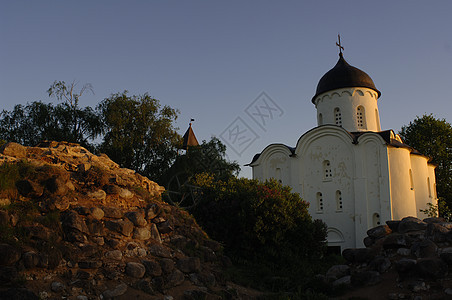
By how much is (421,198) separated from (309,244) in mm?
11886

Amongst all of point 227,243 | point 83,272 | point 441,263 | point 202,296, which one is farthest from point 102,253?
point 441,263

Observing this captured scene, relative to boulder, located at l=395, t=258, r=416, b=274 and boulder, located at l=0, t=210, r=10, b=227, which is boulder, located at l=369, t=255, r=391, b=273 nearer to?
boulder, located at l=395, t=258, r=416, b=274

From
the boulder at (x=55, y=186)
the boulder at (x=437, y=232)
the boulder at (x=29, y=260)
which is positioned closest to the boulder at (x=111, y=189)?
the boulder at (x=55, y=186)

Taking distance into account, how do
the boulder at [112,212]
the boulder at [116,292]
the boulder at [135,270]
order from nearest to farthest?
1. the boulder at [116,292]
2. the boulder at [135,270]
3. the boulder at [112,212]

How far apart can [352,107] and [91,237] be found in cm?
1934

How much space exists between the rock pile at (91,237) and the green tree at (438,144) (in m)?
23.4

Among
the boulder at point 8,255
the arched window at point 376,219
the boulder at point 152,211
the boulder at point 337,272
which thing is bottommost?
the boulder at point 337,272

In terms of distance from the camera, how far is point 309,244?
13.5m

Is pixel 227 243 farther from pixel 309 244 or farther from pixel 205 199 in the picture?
pixel 309 244

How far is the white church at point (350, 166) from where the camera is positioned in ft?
64.9

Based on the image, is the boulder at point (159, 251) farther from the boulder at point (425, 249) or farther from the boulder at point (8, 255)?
the boulder at point (425, 249)

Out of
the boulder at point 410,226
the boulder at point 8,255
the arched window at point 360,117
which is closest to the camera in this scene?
the boulder at point 8,255

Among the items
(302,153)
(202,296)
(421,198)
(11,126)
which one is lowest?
(202,296)

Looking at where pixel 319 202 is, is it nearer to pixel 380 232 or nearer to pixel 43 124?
pixel 380 232
